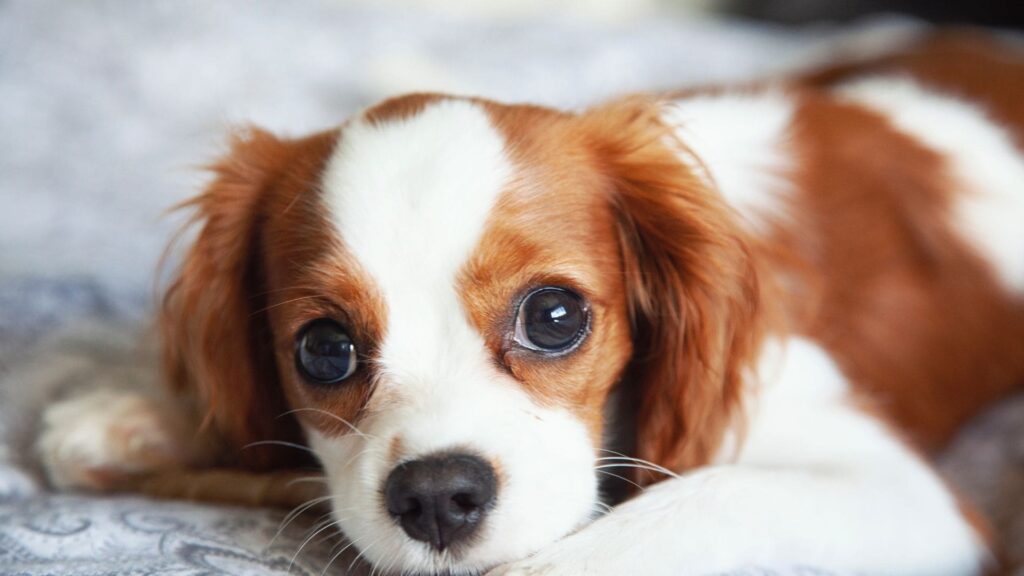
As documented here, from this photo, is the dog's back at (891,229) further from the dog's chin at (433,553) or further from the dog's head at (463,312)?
the dog's chin at (433,553)

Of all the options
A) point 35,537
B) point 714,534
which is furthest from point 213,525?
point 714,534

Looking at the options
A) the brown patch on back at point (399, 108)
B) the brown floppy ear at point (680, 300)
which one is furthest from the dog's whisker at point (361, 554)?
the brown patch on back at point (399, 108)

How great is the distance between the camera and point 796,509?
1.50 m

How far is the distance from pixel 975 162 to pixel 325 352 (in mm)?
1587

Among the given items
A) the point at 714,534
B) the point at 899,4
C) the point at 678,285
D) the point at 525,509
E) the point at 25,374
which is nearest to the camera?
the point at 525,509

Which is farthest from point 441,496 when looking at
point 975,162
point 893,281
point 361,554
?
point 975,162

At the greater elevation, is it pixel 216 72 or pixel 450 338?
pixel 216 72

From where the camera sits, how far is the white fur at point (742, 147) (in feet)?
6.22

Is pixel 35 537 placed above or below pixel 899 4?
below

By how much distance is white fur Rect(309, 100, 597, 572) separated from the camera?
4.21ft

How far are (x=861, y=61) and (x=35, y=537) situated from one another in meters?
2.44

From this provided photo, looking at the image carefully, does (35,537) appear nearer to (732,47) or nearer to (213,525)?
(213,525)

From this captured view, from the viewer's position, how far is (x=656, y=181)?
5.44 ft

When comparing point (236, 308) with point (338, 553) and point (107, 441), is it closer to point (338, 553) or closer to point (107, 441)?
point (107, 441)
